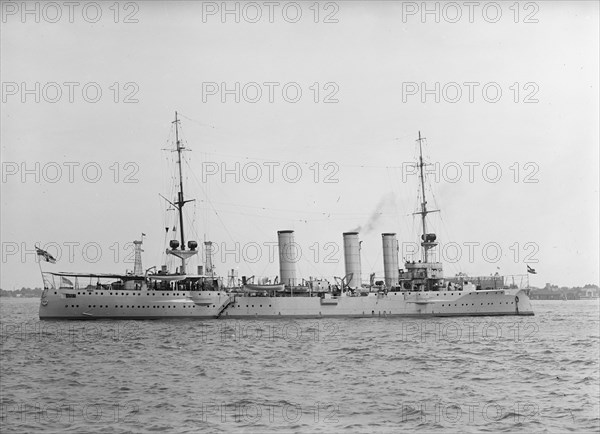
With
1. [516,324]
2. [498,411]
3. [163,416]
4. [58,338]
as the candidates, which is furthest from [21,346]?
[516,324]

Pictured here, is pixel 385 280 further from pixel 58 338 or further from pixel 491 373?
pixel 491 373

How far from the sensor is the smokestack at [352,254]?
5431 centimetres

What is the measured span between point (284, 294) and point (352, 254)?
7057 mm

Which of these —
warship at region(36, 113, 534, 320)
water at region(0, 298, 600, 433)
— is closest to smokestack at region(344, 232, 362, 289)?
warship at region(36, 113, 534, 320)

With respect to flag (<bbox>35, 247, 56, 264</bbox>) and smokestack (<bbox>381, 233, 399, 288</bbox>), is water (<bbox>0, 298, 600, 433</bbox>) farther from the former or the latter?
smokestack (<bbox>381, 233, 399, 288</bbox>)

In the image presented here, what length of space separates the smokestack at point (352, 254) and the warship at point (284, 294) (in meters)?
0.07

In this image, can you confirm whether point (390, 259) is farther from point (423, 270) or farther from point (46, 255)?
point (46, 255)

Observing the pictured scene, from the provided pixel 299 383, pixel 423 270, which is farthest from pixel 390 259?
pixel 299 383

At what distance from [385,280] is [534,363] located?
31.9 metres

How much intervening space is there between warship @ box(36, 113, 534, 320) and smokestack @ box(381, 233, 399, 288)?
0.25ft

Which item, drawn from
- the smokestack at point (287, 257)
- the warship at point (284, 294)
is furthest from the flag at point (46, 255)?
the smokestack at point (287, 257)

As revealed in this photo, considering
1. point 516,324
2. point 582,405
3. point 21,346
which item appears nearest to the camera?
point 582,405

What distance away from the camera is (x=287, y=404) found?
17.6 metres

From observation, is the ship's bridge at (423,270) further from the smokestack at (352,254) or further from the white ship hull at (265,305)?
the smokestack at (352,254)
